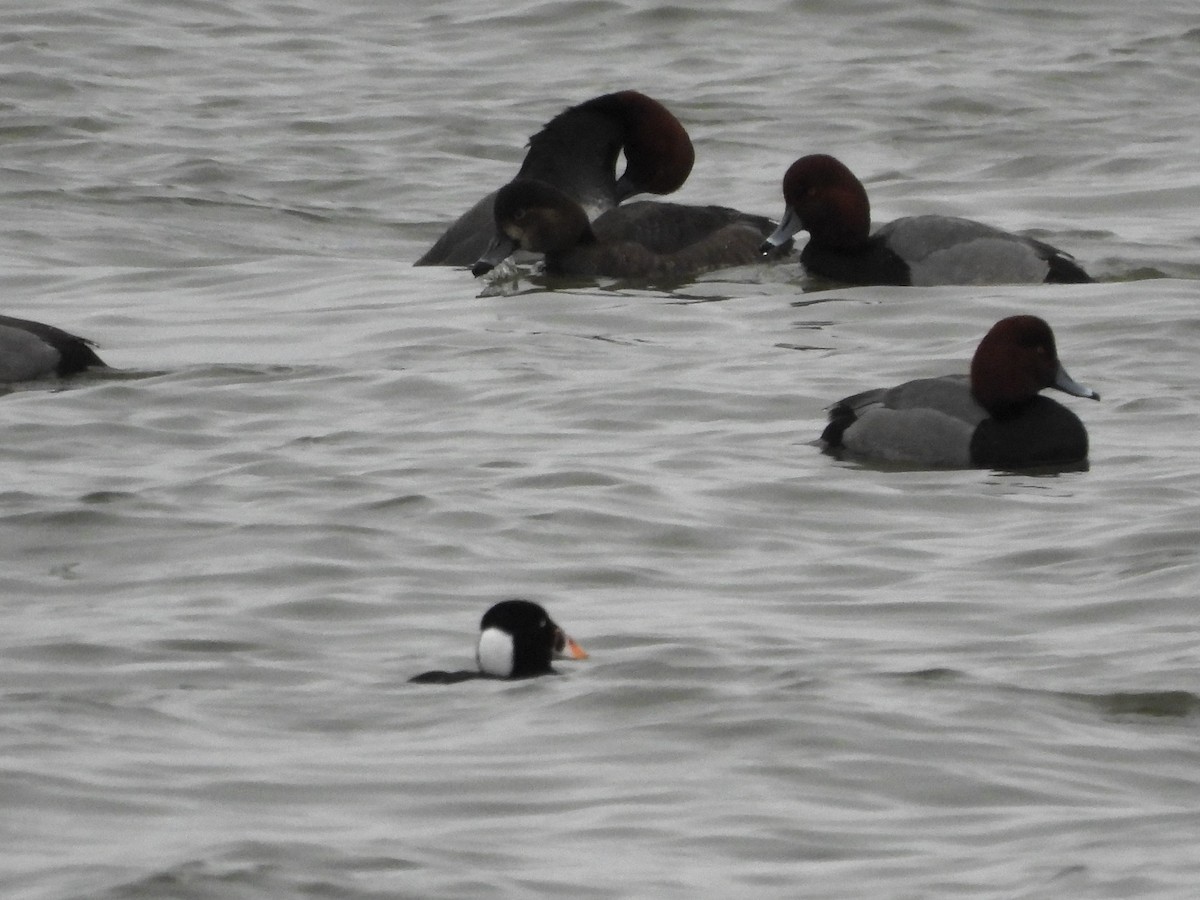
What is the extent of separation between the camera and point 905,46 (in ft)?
70.9

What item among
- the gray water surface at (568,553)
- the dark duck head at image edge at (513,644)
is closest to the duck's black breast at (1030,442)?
the gray water surface at (568,553)

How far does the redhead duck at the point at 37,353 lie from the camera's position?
1132cm

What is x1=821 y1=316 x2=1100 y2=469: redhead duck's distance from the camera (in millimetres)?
9945

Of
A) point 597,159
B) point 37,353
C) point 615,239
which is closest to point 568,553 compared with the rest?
point 37,353

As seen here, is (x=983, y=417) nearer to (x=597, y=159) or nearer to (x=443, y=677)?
(x=443, y=677)

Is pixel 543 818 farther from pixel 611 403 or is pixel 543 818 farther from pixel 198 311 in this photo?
pixel 198 311

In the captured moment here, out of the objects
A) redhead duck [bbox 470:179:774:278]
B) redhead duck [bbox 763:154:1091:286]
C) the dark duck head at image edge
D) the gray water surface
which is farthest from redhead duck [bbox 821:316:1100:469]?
redhead duck [bbox 470:179:774:278]

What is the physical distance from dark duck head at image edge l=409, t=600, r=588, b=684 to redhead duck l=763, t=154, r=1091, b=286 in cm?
642

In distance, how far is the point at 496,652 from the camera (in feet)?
23.1

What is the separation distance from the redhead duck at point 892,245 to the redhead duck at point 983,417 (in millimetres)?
2773

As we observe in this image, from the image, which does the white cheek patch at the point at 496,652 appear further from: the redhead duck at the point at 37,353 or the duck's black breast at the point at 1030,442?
the redhead duck at the point at 37,353

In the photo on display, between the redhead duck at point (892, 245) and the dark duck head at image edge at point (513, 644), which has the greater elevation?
the redhead duck at point (892, 245)

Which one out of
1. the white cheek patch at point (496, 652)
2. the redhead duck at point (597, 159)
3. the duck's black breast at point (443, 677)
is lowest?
the duck's black breast at point (443, 677)

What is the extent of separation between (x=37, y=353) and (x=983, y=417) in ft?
12.6
